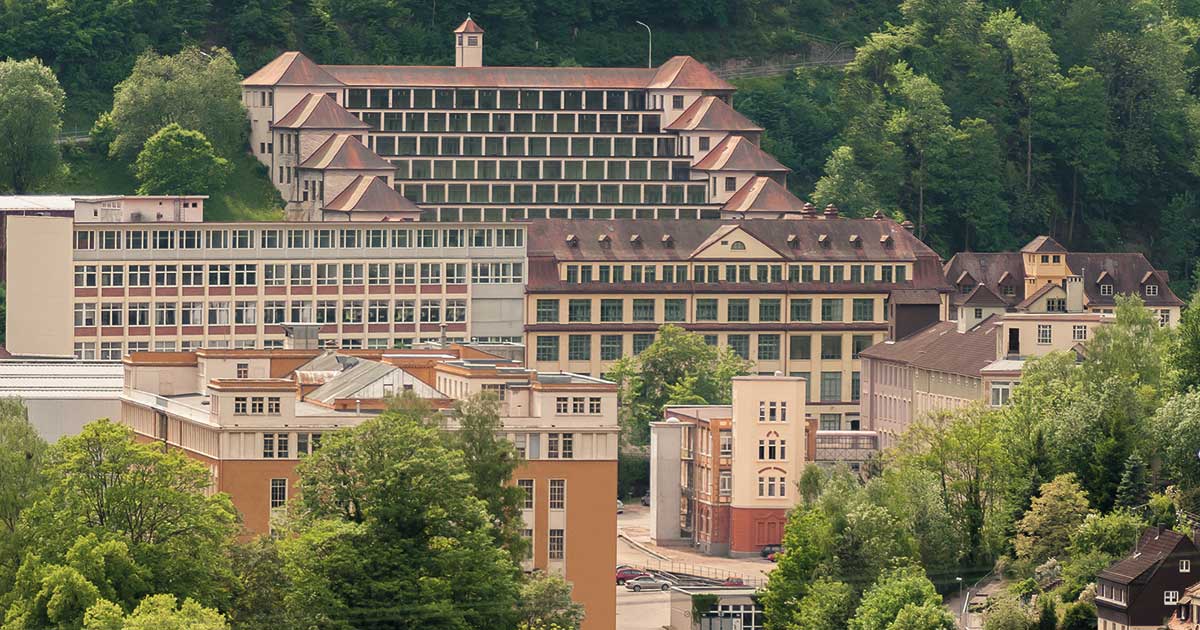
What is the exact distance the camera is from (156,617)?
136000mm

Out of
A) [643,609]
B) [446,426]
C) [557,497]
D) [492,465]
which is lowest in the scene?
[643,609]

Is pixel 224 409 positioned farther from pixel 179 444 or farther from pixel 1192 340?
pixel 1192 340

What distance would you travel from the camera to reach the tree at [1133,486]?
16875cm

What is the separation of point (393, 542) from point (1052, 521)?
33.8 metres

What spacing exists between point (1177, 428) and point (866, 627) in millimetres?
20920

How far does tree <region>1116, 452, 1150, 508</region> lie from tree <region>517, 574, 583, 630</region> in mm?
28570

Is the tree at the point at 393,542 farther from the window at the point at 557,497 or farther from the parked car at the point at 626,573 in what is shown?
the parked car at the point at 626,573

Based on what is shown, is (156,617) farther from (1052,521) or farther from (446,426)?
(1052,521)

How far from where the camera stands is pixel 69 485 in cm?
14725

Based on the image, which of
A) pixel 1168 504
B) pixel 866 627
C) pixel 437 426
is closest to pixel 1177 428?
pixel 1168 504

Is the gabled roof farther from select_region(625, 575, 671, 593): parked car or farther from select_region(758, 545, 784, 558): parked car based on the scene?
select_region(758, 545, 784, 558): parked car

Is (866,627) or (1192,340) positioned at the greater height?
(1192,340)

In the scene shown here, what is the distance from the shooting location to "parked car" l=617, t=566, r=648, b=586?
185950 mm

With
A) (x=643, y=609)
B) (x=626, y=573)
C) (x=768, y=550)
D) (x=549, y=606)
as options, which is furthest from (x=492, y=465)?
(x=768, y=550)
